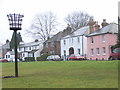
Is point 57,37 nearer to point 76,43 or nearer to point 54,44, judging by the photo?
point 54,44

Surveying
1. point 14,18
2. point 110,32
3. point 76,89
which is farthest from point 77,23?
point 76,89

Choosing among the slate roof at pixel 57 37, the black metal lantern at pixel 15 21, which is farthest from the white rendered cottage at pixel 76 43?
the black metal lantern at pixel 15 21

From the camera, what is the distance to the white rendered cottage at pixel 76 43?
53.1 meters

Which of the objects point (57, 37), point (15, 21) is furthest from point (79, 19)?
point (15, 21)

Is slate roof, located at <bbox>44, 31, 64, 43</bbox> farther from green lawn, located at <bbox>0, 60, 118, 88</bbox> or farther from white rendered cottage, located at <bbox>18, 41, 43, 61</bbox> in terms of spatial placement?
green lawn, located at <bbox>0, 60, 118, 88</bbox>

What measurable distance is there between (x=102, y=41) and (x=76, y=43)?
10.7 meters

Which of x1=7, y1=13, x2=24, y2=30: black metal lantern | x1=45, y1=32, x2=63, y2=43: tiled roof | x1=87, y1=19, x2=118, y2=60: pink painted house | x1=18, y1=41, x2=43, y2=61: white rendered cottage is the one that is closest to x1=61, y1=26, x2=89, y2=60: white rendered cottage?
x1=87, y1=19, x2=118, y2=60: pink painted house

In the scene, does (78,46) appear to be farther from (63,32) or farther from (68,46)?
(63,32)

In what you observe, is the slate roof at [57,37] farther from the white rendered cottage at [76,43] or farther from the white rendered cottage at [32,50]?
the white rendered cottage at [32,50]

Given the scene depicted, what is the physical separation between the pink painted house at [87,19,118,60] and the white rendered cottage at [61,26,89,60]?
2.86 m

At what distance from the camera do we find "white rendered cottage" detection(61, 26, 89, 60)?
174 feet

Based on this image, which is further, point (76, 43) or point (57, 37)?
point (57, 37)

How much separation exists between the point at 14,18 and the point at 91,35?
38.0m

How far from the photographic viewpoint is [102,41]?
150 ft
